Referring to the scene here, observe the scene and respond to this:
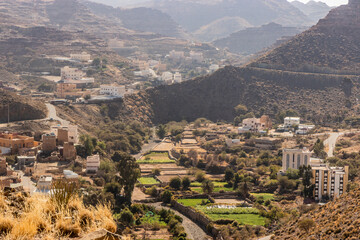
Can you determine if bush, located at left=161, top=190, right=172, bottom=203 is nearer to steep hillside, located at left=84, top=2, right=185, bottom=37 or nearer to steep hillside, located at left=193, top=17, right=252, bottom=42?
steep hillside, located at left=84, top=2, right=185, bottom=37

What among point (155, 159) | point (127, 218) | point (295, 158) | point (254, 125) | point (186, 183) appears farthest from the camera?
point (254, 125)

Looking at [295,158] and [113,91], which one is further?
[113,91]

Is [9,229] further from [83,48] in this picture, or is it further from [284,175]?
[83,48]

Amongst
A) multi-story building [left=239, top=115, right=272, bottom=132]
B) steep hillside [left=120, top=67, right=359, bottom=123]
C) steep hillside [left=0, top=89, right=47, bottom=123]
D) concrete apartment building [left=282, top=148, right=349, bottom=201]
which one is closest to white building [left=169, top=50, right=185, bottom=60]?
steep hillside [left=120, top=67, right=359, bottom=123]

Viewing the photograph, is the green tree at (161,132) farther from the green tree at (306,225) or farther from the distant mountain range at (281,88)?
the green tree at (306,225)

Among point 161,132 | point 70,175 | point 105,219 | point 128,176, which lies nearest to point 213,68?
point 161,132

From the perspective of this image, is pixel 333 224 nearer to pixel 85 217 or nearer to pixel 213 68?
pixel 85 217
